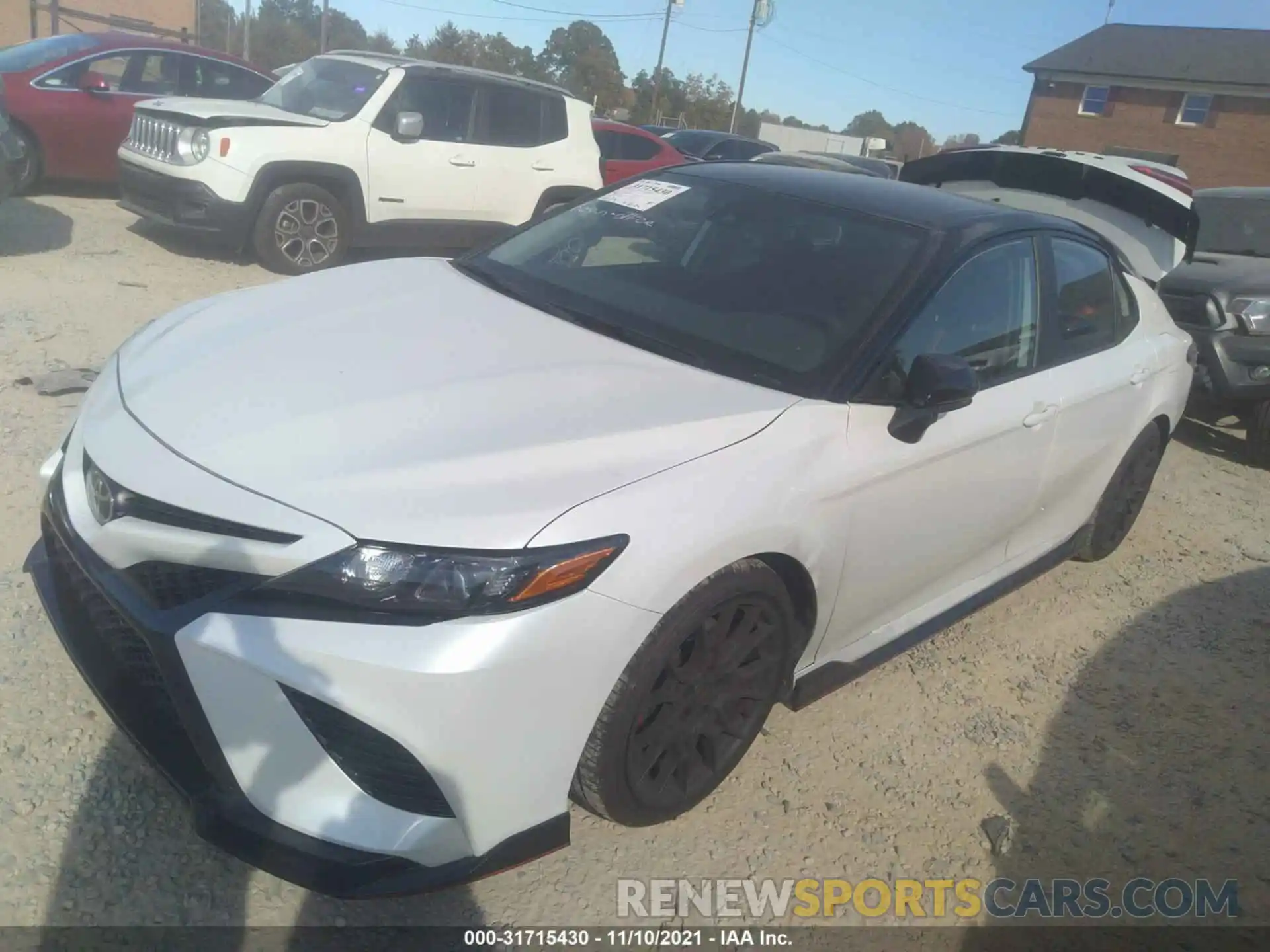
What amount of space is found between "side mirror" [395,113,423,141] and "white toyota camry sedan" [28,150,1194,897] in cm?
470

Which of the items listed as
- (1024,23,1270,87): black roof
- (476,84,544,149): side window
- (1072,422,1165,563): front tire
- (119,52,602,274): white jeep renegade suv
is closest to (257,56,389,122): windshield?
(119,52,602,274): white jeep renegade suv

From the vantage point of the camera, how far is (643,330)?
2975 millimetres

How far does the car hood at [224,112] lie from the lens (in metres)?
7.41

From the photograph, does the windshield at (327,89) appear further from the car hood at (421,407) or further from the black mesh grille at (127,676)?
the black mesh grille at (127,676)

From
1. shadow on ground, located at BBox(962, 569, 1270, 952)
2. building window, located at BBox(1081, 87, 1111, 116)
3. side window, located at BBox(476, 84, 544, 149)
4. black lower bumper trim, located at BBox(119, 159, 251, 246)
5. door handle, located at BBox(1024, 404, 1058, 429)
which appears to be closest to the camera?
shadow on ground, located at BBox(962, 569, 1270, 952)

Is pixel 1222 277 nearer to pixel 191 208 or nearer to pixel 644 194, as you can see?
pixel 644 194

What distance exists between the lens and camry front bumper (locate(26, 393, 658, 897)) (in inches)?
75.5

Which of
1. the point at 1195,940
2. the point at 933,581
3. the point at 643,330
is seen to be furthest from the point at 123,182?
the point at 1195,940

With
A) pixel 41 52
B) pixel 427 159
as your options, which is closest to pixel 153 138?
pixel 427 159

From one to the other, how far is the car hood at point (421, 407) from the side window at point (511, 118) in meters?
6.08

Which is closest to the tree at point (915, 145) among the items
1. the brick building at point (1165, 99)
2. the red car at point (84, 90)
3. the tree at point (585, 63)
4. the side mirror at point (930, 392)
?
the brick building at point (1165, 99)

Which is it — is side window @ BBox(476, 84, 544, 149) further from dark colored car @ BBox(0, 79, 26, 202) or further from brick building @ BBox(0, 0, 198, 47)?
brick building @ BBox(0, 0, 198, 47)

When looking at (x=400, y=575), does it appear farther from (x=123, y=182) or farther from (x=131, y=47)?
(x=131, y=47)

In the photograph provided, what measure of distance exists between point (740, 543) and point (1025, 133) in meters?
42.7
